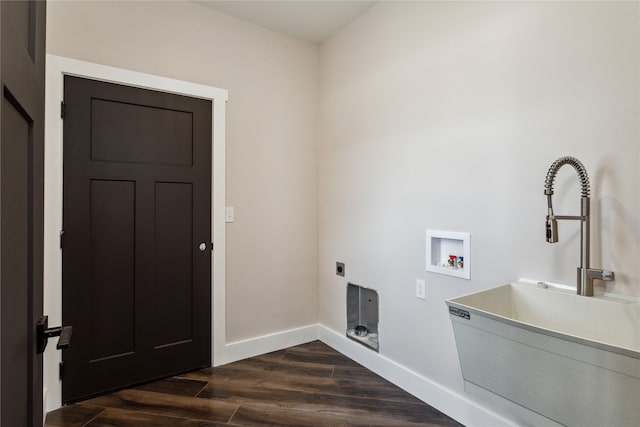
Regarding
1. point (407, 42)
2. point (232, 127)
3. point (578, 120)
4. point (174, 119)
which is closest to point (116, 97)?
point (174, 119)

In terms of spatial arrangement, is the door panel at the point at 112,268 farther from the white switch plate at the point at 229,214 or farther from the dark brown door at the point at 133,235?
the white switch plate at the point at 229,214

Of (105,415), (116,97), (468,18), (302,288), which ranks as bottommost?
(105,415)

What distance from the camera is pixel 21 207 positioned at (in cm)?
72

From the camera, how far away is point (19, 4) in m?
0.69

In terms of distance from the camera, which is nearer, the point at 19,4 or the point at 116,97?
the point at 19,4

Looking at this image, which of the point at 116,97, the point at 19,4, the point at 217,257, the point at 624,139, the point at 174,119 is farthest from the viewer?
the point at 217,257

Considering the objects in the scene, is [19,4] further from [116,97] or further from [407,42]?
[407,42]

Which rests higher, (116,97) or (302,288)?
(116,97)

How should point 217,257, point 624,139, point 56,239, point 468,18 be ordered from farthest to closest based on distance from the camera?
point 217,257
point 56,239
point 468,18
point 624,139

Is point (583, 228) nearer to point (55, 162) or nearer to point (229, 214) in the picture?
point (229, 214)

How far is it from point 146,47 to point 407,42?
184 cm

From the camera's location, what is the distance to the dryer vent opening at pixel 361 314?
108 inches

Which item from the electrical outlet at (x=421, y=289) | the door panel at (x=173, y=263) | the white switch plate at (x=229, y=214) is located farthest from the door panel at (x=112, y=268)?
the electrical outlet at (x=421, y=289)

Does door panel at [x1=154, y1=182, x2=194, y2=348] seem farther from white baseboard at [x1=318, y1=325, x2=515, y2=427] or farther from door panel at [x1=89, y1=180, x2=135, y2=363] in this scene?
white baseboard at [x1=318, y1=325, x2=515, y2=427]
